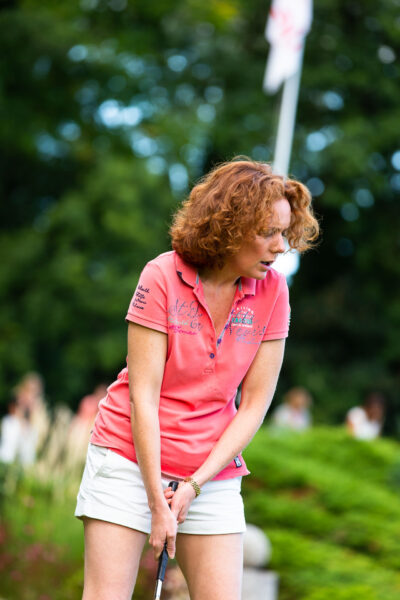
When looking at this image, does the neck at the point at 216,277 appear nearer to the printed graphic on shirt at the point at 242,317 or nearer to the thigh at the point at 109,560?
the printed graphic on shirt at the point at 242,317

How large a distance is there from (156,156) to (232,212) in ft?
54.3

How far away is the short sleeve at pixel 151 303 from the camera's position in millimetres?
2639

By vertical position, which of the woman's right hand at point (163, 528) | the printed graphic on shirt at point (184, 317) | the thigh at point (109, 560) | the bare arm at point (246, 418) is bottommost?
the thigh at point (109, 560)

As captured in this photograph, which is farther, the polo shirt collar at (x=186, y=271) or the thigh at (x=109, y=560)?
→ the polo shirt collar at (x=186, y=271)

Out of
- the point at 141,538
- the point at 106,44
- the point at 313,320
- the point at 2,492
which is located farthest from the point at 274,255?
the point at 313,320

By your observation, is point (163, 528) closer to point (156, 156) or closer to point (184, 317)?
point (184, 317)

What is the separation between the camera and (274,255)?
2723 millimetres

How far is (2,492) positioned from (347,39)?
1712cm

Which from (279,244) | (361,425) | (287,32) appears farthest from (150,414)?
(361,425)

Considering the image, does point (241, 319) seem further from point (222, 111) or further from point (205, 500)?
point (222, 111)

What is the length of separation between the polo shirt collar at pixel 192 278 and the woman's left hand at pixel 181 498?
0.60 metres

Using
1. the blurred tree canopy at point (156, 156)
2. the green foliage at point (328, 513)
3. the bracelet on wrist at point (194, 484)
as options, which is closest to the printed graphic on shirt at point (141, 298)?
the bracelet on wrist at point (194, 484)

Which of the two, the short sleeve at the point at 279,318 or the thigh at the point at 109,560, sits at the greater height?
the short sleeve at the point at 279,318

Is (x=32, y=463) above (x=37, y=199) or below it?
below
